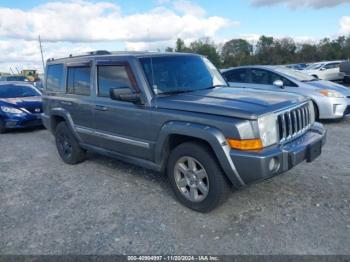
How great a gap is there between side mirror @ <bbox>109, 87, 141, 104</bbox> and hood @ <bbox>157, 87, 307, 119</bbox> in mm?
304

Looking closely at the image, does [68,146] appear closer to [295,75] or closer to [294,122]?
[294,122]

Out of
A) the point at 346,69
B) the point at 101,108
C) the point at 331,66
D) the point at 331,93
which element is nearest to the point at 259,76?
the point at 331,93

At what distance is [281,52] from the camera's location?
55.8m

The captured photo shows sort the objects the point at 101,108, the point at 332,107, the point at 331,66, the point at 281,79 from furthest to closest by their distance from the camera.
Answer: the point at 331,66
the point at 281,79
the point at 332,107
the point at 101,108

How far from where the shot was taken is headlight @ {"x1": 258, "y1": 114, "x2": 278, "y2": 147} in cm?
341

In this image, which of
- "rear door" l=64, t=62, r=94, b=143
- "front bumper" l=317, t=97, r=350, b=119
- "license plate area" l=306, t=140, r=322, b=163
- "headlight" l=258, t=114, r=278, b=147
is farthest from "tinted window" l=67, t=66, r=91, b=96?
"front bumper" l=317, t=97, r=350, b=119

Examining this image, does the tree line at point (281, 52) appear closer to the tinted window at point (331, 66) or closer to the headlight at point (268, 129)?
the tinted window at point (331, 66)

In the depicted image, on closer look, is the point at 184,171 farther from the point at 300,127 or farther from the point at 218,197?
the point at 300,127

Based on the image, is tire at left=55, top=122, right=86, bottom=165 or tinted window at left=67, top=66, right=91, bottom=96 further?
tire at left=55, top=122, right=86, bottom=165

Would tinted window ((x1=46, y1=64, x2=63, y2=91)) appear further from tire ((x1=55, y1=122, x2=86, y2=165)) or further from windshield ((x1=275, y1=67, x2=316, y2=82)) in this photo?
windshield ((x1=275, y1=67, x2=316, y2=82))

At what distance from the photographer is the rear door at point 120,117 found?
14.2 ft

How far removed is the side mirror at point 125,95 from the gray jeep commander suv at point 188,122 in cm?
1

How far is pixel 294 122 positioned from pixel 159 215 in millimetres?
1928

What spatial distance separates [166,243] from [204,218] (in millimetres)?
629
